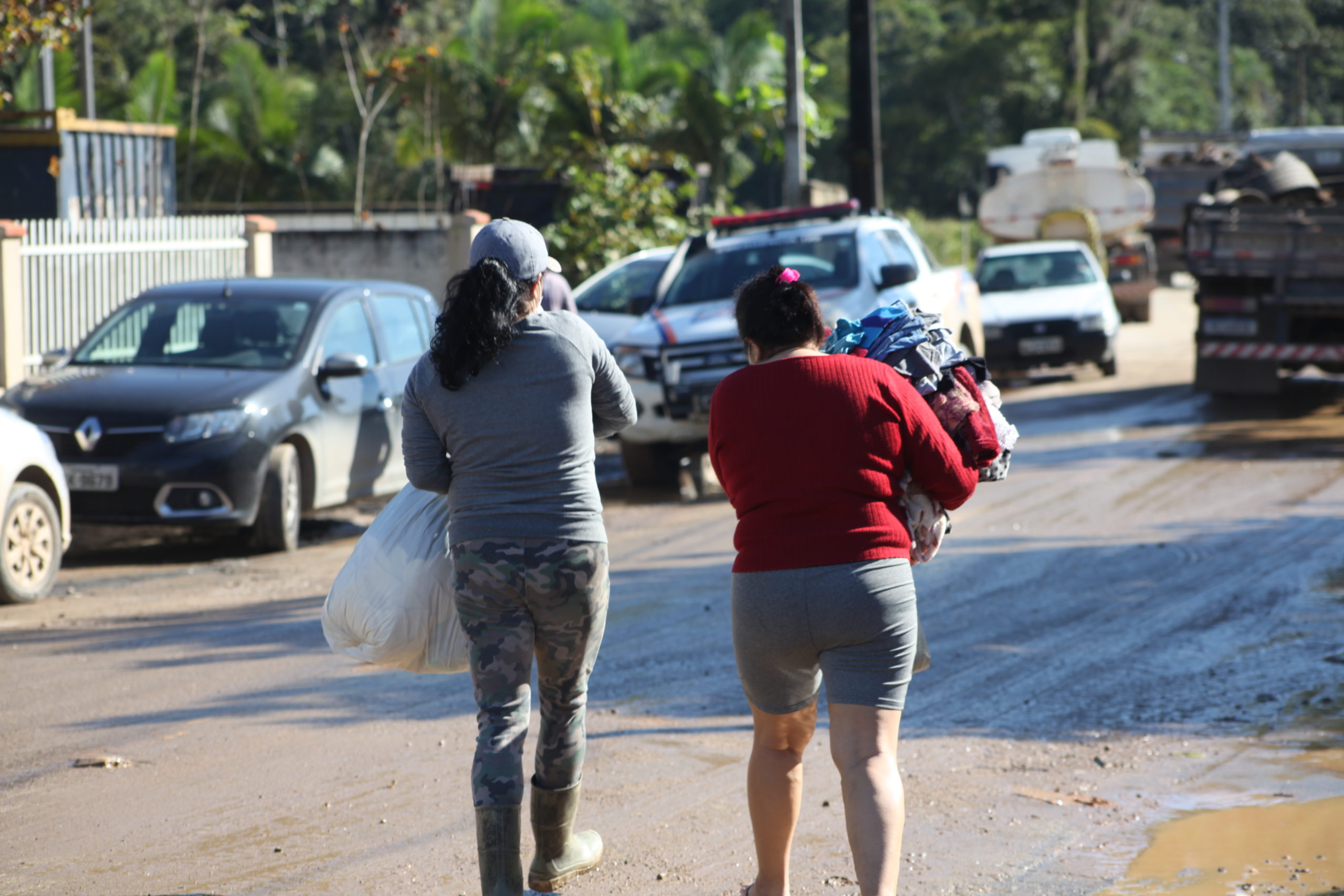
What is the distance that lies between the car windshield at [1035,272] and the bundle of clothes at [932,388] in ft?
52.0

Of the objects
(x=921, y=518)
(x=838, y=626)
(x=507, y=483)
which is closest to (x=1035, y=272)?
(x=921, y=518)

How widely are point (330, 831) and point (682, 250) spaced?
27.9 feet

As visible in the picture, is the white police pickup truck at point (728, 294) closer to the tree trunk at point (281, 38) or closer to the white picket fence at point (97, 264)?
the white picket fence at point (97, 264)

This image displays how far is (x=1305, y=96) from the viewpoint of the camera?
55750 mm

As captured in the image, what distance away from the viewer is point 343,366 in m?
9.30

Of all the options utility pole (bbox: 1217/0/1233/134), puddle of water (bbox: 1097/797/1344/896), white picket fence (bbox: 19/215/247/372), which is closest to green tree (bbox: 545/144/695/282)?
white picket fence (bbox: 19/215/247/372)

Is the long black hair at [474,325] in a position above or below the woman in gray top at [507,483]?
above

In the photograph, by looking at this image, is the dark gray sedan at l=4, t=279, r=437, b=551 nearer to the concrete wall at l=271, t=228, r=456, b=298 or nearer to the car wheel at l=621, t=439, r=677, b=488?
the car wheel at l=621, t=439, r=677, b=488

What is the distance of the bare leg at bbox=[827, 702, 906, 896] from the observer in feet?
11.1

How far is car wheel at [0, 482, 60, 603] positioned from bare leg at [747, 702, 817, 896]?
536 centimetres

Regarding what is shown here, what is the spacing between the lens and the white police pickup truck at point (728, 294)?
1088 cm

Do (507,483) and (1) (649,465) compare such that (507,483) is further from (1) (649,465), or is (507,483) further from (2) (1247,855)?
(1) (649,465)

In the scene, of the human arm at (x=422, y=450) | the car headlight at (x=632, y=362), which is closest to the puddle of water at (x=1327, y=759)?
the human arm at (x=422, y=450)

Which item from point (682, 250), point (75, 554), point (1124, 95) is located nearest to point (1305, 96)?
point (1124, 95)
